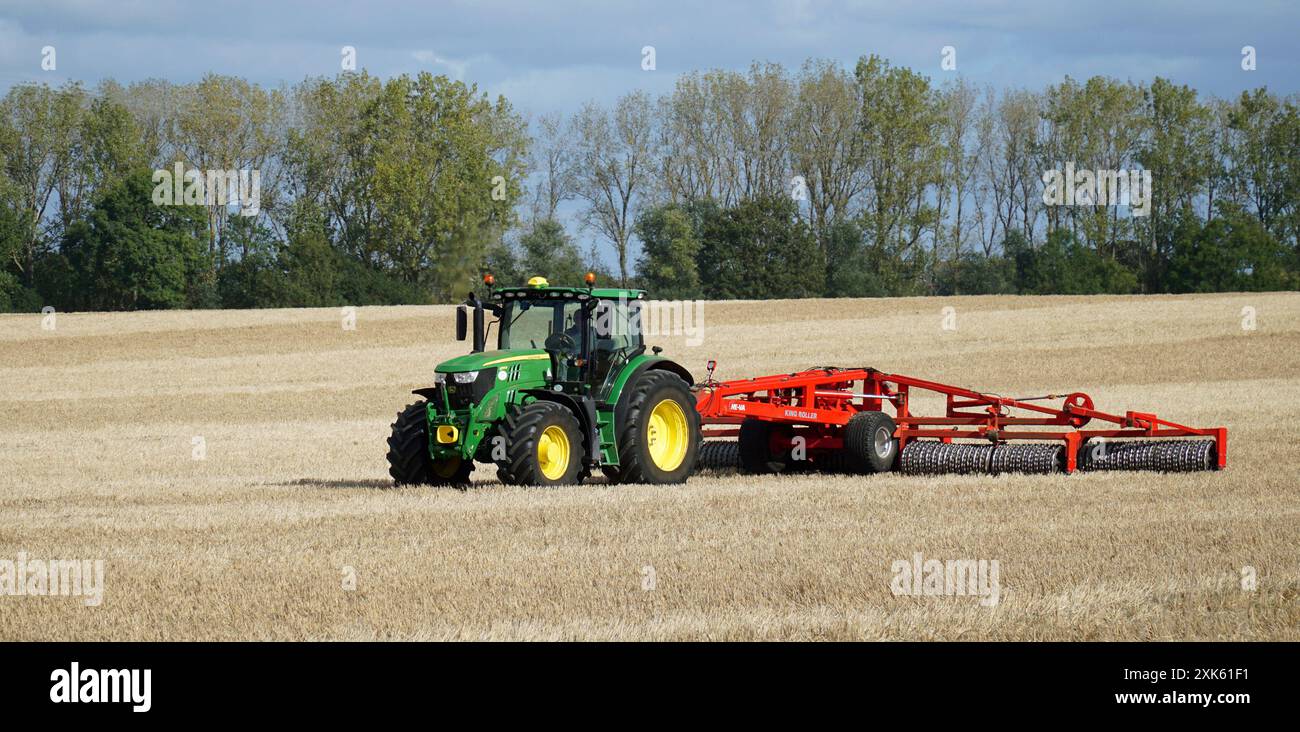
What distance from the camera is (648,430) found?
15289 millimetres

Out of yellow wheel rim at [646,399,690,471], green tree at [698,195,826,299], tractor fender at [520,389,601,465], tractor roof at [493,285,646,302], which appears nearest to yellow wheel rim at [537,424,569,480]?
tractor fender at [520,389,601,465]

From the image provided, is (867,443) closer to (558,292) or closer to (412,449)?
(558,292)

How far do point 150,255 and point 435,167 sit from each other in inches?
479

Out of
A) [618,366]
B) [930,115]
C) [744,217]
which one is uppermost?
[930,115]

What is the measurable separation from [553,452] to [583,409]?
535mm

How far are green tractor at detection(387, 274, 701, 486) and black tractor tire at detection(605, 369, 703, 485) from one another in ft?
0.04

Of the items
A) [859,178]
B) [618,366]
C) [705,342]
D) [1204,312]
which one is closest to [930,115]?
[859,178]

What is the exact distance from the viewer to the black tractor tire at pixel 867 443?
16.7 meters

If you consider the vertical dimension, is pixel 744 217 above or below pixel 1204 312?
above

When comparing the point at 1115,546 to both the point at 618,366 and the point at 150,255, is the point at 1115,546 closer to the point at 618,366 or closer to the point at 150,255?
the point at 618,366

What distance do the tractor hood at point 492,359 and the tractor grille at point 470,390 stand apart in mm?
91

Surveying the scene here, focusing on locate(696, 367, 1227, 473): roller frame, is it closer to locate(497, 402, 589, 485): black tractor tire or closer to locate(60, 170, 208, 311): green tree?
locate(497, 402, 589, 485): black tractor tire

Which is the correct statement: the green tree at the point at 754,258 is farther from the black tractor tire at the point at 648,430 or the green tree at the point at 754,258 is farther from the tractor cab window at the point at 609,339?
the tractor cab window at the point at 609,339

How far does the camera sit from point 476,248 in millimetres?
47125
